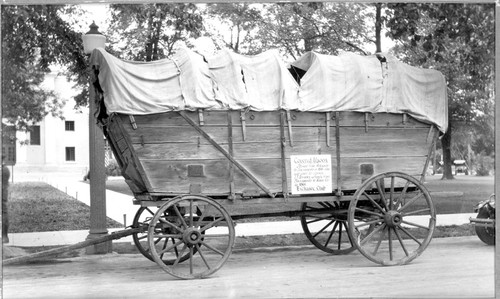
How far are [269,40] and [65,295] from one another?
652cm

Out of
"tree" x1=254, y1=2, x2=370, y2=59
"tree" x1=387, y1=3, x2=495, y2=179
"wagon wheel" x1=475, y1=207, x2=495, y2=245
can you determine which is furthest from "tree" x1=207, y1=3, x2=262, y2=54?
"wagon wheel" x1=475, y1=207, x2=495, y2=245

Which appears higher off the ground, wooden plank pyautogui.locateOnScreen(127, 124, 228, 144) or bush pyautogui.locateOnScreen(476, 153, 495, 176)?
wooden plank pyautogui.locateOnScreen(127, 124, 228, 144)

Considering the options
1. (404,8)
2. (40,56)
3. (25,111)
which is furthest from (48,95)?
(404,8)

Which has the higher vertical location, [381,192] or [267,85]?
[267,85]

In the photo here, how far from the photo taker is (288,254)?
437 inches

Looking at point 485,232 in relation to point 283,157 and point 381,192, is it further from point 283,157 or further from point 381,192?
point 283,157

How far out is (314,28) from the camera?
12.4m

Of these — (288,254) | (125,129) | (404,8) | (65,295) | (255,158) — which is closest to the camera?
(65,295)

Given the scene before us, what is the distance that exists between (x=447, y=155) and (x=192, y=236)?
690cm

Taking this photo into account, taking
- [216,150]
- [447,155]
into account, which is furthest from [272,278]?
[447,155]

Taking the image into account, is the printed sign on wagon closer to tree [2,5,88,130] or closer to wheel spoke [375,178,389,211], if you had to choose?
wheel spoke [375,178,389,211]

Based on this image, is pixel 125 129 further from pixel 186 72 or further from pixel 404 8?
pixel 404 8

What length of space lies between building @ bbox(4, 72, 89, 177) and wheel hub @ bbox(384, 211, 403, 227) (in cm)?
568

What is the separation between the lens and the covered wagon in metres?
8.84
